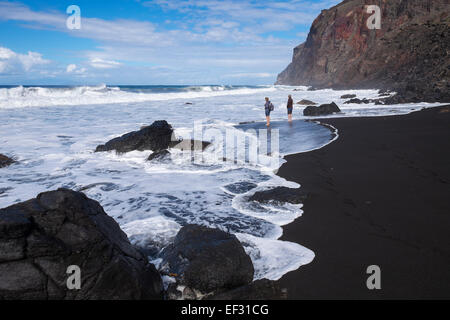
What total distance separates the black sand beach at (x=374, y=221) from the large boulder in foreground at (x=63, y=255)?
62.4 inches

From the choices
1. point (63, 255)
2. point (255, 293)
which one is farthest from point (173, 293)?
point (63, 255)

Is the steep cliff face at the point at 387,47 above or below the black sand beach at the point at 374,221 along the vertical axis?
above

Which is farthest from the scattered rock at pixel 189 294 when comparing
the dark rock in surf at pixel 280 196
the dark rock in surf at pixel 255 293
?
the dark rock in surf at pixel 280 196

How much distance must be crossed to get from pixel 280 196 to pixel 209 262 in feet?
8.77

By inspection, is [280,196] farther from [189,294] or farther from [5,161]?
[5,161]

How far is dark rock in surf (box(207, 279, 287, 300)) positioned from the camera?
2902 mm

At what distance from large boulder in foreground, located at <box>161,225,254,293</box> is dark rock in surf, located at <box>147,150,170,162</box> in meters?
6.17

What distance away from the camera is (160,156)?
9719 mm

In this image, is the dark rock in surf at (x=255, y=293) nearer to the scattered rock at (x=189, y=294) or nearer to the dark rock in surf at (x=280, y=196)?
the scattered rock at (x=189, y=294)

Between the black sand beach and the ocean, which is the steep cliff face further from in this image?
the ocean

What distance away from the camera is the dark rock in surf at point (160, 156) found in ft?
31.4
